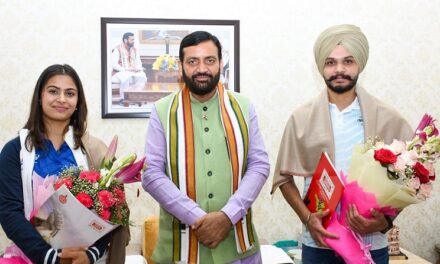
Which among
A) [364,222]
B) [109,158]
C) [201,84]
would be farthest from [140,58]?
[364,222]

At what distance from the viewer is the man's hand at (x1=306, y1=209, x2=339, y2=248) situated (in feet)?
6.61

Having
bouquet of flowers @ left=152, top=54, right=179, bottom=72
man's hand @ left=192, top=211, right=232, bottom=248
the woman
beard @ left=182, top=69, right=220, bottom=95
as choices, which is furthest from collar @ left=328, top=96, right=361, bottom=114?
bouquet of flowers @ left=152, top=54, right=179, bottom=72

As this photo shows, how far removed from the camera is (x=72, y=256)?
6.16ft

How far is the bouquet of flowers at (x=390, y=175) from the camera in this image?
1.82m

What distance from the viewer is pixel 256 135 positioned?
227cm

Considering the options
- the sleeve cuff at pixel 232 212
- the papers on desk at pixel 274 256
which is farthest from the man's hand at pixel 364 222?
the papers on desk at pixel 274 256

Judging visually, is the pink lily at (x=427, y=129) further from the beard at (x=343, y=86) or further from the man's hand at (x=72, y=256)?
the man's hand at (x=72, y=256)

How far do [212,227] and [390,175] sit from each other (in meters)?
0.73

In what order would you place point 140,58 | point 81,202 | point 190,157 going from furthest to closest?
1. point 140,58
2. point 190,157
3. point 81,202

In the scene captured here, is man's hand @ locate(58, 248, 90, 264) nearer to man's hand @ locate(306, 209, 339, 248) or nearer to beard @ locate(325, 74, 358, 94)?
man's hand @ locate(306, 209, 339, 248)

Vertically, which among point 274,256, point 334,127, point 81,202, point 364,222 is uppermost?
point 334,127

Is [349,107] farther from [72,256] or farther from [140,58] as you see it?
[140,58]

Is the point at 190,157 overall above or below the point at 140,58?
below

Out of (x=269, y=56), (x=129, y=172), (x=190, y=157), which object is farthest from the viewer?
(x=269, y=56)
